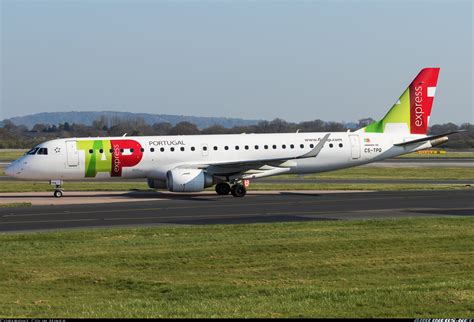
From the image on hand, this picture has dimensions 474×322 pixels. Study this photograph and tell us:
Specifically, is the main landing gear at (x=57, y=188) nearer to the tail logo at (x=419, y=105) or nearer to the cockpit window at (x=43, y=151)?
the cockpit window at (x=43, y=151)

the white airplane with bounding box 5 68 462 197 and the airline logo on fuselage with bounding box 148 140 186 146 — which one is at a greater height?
the airline logo on fuselage with bounding box 148 140 186 146

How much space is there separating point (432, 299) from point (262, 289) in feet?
11.9

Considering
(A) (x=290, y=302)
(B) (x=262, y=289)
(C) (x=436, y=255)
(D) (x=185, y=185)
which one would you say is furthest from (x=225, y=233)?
(D) (x=185, y=185)

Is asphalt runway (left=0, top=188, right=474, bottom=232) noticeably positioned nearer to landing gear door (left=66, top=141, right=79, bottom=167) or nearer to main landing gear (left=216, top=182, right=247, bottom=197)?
main landing gear (left=216, top=182, right=247, bottom=197)

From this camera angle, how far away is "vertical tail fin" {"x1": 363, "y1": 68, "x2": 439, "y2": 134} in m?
47.0

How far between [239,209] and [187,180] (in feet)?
22.5

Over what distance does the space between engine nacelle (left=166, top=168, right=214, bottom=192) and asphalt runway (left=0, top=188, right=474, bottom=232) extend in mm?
588

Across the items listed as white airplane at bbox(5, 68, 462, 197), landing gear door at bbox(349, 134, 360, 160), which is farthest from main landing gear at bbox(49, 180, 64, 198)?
landing gear door at bbox(349, 134, 360, 160)

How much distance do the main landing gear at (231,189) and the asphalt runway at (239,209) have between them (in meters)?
0.54

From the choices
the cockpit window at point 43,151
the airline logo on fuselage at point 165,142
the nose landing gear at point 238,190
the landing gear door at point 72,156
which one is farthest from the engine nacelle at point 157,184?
the cockpit window at point 43,151

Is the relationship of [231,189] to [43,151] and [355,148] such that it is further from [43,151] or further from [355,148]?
[43,151]

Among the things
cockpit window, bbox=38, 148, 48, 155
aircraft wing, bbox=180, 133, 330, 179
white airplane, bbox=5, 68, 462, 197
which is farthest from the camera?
cockpit window, bbox=38, 148, 48, 155

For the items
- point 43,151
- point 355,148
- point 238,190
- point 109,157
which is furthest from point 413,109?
point 43,151

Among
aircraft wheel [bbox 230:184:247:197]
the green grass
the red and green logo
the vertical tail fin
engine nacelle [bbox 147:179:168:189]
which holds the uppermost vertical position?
the vertical tail fin
